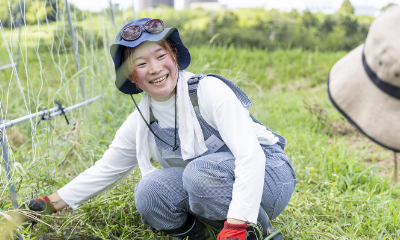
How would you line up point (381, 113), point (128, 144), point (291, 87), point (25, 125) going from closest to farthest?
point (381, 113), point (128, 144), point (25, 125), point (291, 87)

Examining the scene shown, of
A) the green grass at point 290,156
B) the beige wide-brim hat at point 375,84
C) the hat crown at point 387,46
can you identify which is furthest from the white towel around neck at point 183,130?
the hat crown at point 387,46

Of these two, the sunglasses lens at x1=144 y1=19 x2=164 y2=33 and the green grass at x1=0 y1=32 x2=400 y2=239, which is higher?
the sunglasses lens at x1=144 y1=19 x2=164 y2=33

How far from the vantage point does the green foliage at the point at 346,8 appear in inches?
300

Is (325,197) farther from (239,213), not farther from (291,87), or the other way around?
(291,87)

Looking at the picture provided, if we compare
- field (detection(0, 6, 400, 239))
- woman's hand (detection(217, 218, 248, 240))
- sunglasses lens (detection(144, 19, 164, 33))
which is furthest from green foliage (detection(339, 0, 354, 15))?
woman's hand (detection(217, 218, 248, 240))

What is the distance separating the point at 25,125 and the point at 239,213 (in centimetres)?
284

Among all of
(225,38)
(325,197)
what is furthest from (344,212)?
(225,38)

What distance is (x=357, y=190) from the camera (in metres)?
2.12

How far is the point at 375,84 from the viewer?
75 cm

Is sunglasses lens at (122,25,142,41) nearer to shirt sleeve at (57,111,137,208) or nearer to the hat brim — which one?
shirt sleeve at (57,111,137,208)

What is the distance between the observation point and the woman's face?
1.52m

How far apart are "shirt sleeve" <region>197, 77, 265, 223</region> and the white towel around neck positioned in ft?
0.21

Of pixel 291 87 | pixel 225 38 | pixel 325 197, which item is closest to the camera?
pixel 325 197

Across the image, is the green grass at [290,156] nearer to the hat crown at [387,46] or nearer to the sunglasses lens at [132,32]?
the sunglasses lens at [132,32]
